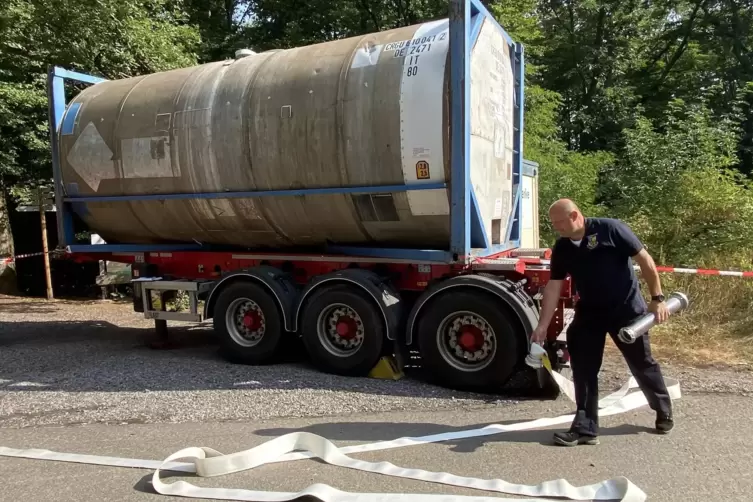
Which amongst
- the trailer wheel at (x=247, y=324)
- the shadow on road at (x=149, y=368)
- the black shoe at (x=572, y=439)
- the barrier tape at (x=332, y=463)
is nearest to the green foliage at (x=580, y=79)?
the shadow on road at (x=149, y=368)

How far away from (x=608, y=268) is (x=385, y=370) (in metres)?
2.78

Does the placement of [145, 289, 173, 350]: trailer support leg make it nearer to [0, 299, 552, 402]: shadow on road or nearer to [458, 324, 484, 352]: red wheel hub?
[0, 299, 552, 402]: shadow on road

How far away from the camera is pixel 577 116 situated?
22625 mm

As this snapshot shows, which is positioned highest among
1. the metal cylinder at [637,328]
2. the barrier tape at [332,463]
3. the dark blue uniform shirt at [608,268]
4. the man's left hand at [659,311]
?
the dark blue uniform shirt at [608,268]

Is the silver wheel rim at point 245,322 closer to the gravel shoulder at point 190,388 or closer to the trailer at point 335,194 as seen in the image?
the trailer at point 335,194

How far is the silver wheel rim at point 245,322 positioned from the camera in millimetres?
7324

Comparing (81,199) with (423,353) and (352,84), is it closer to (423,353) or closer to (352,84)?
(352,84)

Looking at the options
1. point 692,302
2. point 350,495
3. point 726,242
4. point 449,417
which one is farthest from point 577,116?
point 350,495

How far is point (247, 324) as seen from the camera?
7344mm

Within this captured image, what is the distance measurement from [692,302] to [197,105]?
7.07m

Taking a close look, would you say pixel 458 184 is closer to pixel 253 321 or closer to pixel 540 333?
pixel 540 333

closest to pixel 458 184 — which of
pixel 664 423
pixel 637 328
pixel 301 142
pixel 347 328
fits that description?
pixel 301 142

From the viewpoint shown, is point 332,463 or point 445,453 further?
point 445,453

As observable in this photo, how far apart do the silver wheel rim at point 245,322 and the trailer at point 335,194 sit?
2cm
